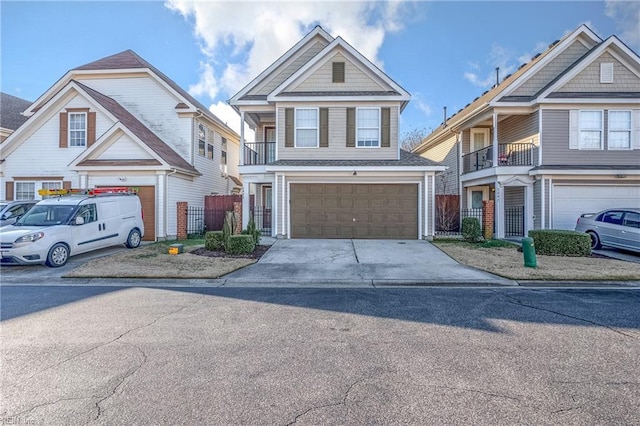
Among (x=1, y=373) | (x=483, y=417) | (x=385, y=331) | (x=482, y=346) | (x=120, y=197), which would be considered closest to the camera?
(x=483, y=417)

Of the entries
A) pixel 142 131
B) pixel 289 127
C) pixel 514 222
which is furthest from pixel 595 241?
pixel 142 131

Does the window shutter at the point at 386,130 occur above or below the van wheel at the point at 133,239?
above

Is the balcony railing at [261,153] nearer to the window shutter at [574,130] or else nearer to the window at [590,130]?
the window shutter at [574,130]

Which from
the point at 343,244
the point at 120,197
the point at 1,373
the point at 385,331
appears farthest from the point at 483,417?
the point at 120,197

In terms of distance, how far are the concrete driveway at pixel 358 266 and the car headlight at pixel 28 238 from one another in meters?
5.57

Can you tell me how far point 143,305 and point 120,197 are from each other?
810cm

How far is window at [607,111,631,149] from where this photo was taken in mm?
15852

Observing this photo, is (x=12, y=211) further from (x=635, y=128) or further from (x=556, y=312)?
(x=635, y=128)

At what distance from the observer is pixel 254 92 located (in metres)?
17.6

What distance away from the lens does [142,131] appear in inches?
685

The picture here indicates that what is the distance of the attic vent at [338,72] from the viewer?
16.1m

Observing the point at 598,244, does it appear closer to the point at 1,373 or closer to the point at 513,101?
the point at 513,101

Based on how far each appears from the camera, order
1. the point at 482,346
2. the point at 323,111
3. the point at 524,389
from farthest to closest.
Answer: the point at 323,111
the point at 482,346
the point at 524,389

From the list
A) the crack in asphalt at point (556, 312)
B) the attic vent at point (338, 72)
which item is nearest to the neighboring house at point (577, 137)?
the attic vent at point (338, 72)
